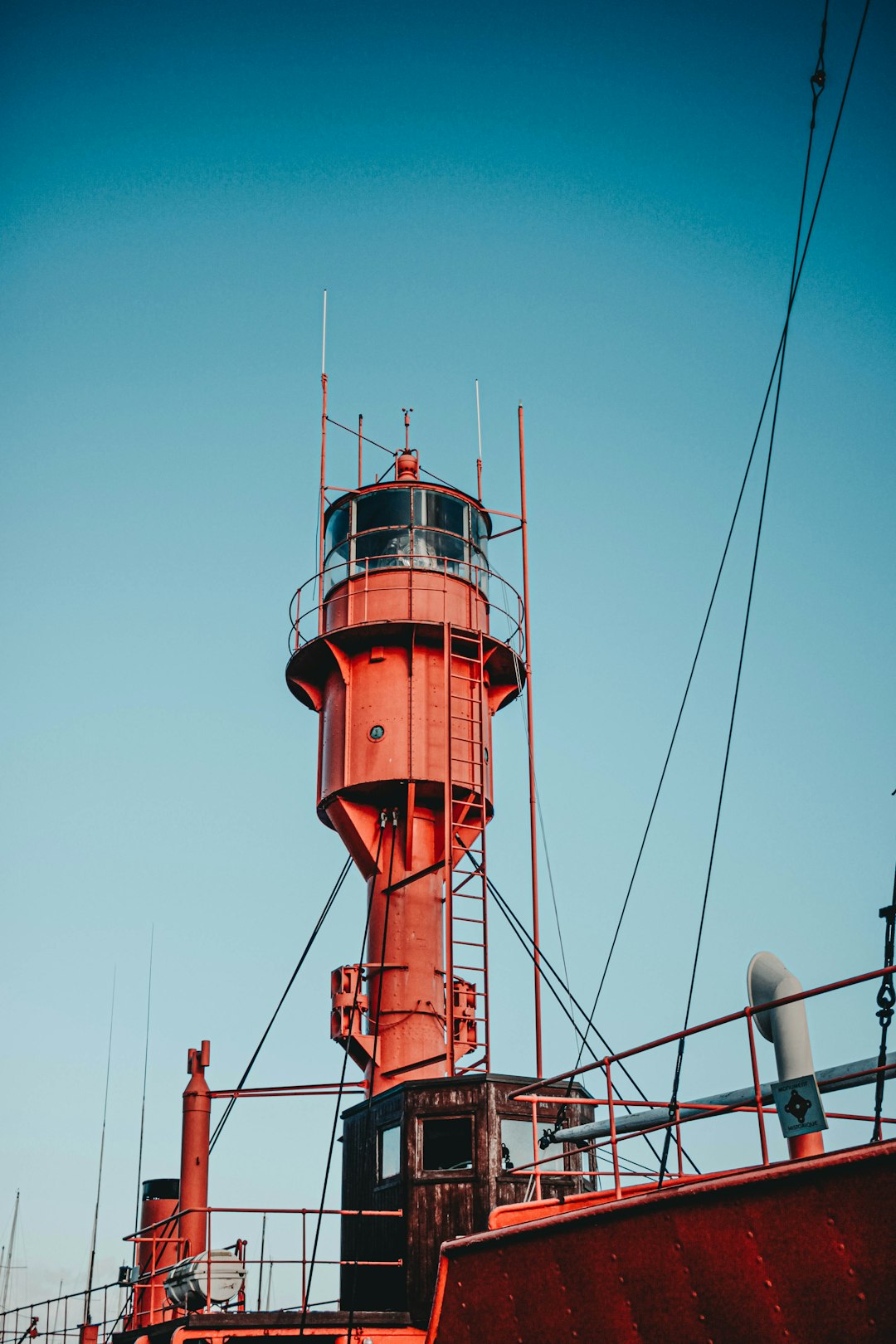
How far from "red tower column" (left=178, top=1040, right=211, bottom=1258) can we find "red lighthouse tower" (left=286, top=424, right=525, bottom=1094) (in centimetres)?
244

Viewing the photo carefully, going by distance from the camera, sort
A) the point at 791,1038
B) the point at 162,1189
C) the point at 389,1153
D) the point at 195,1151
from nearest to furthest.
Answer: the point at 791,1038 → the point at 389,1153 → the point at 195,1151 → the point at 162,1189

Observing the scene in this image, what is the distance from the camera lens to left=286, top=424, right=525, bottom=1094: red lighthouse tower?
795 inches

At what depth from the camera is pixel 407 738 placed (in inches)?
838

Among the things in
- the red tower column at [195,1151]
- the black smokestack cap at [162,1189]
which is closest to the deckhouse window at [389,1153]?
the red tower column at [195,1151]

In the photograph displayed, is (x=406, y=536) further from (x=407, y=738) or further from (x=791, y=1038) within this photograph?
(x=791, y=1038)

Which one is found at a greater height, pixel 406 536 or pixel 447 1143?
pixel 406 536

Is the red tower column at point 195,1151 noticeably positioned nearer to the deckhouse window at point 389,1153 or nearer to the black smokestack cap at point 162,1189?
the black smokestack cap at point 162,1189

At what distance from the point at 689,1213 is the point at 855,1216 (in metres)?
1.36

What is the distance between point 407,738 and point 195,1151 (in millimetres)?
6963

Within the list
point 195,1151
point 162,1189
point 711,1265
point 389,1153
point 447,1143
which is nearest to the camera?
point 711,1265

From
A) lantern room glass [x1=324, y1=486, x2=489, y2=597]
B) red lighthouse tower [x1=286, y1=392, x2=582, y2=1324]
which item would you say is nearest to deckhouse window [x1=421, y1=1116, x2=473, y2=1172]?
red lighthouse tower [x1=286, y1=392, x2=582, y2=1324]

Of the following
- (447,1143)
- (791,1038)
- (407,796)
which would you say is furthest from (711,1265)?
(407,796)

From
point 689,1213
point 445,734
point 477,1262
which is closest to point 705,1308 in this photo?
point 689,1213

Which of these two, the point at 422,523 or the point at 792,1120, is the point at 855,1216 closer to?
the point at 792,1120
